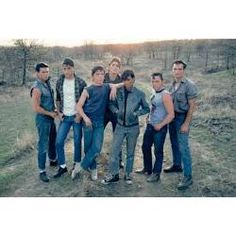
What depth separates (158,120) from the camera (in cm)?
424

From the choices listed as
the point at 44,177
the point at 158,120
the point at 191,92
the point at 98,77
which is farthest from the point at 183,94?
the point at 44,177

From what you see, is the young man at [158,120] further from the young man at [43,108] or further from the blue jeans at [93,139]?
the young man at [43,108]

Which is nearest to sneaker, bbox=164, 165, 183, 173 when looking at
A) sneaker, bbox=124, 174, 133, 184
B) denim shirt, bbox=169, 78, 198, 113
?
sneaker, bbox=124, 174, 133, 184

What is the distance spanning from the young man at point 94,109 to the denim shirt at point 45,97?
0.46 meters

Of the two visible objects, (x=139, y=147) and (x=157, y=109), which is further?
(x=139, y=147)

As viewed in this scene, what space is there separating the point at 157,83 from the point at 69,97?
1028 millimetres

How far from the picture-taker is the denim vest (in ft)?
13.7

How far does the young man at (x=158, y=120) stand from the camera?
411 centimetres

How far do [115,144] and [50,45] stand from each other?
84.4 inches

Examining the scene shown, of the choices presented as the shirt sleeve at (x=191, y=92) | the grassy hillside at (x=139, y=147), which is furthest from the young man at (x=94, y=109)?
the shirt sleeve at (x=191, y=92)

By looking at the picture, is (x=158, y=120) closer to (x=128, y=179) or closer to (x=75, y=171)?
(x=128, y=179)

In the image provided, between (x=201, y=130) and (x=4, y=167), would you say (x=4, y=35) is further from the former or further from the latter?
(x=201, y=130)

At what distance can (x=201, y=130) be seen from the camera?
23.0 feet

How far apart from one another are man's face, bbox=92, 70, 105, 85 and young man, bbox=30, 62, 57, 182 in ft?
2.02
